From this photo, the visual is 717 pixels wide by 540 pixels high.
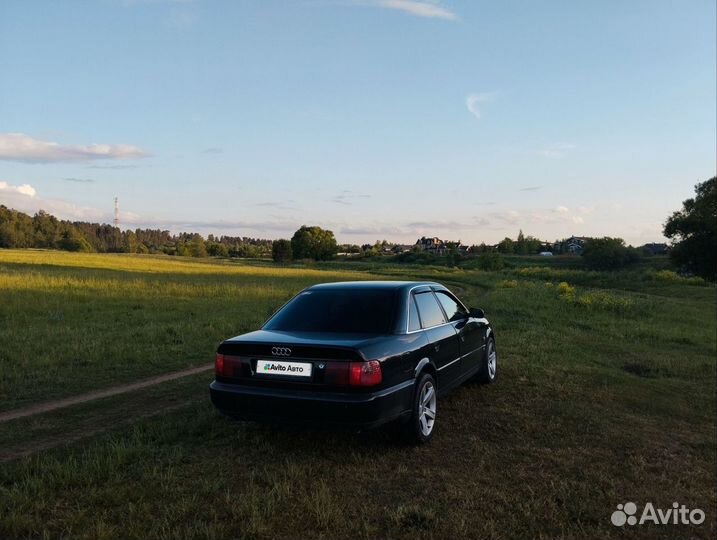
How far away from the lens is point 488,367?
7.79m

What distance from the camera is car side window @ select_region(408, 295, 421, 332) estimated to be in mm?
5512

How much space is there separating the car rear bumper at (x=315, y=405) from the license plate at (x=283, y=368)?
0.14 meters

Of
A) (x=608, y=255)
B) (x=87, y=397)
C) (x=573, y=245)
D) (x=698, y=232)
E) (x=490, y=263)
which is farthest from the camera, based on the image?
(x=573, y=245)

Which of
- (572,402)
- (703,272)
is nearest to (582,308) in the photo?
(572,402)

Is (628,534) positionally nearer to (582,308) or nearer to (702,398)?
(702,398)

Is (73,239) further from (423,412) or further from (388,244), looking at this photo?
(423,412)

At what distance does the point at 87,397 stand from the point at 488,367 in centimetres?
551

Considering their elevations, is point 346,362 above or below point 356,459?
above

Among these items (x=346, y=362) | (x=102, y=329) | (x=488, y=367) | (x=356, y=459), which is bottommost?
(x=102, y=329)

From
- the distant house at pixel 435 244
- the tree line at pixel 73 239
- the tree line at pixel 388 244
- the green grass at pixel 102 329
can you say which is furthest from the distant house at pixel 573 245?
the green grass at pixel 102 329

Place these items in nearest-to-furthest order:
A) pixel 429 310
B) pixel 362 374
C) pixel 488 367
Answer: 1. pixel 362 374
2. pixel 429 310
3. pixel 488 367

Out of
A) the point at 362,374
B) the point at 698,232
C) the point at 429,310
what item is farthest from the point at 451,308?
the point at 698,232

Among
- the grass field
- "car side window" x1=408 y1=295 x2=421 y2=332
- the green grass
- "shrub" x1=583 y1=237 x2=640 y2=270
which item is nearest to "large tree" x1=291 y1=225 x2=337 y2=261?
"shrub" x1=583 y1=237 x2=640 y2=270

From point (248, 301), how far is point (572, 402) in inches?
623
